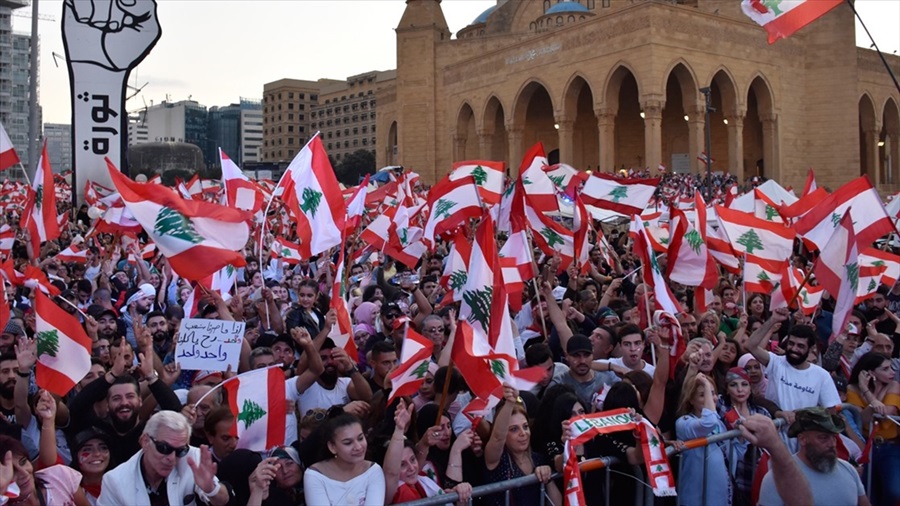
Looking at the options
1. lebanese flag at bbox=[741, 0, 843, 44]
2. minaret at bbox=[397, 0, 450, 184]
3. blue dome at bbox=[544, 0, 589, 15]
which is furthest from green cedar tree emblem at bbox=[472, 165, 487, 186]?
blue dome at bbox=[544, 0, 589, 15]

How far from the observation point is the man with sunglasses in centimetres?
389

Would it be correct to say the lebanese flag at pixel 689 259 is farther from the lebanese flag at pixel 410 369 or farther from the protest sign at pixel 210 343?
the protest sign at pixel 210 343

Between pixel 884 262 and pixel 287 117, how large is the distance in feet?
407

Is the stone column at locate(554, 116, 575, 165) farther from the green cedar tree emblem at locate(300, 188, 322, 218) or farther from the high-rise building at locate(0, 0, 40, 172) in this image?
the high-rise building at locate(0, 0, 40, 172)

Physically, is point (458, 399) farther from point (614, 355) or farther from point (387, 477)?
point (614, 355)

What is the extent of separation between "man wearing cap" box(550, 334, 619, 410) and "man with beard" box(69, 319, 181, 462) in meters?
2.61

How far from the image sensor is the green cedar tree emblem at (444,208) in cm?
981

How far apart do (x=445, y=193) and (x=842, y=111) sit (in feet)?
117

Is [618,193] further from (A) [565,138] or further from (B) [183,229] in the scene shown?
(A) [565,138]

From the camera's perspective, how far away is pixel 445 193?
9.86m

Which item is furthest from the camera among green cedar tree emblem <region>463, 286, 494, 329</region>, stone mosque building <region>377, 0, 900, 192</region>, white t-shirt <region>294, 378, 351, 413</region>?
stone mosque building <region>377, 0, 900, 192</region>

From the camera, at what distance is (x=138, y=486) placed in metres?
3.91

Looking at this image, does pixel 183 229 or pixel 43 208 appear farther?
pixel 43 208

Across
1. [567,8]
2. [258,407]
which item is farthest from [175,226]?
[567,8]
